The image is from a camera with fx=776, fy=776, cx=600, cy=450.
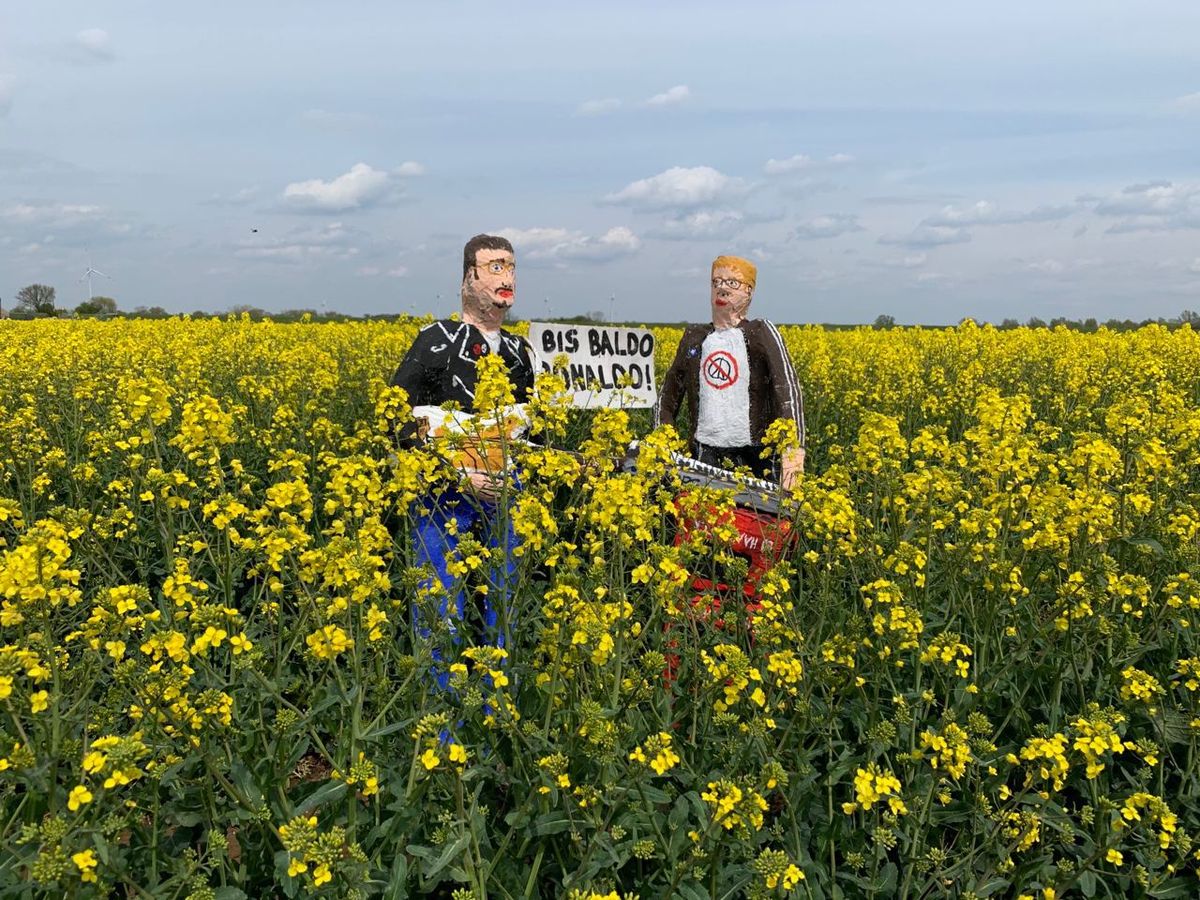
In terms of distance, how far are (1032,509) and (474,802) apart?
2480 millimetres

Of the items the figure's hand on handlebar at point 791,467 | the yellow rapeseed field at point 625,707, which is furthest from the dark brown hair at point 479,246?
the figure's hand on handlebar at point 791,467

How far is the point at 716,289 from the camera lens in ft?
15.3

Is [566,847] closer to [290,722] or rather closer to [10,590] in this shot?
[290,722]

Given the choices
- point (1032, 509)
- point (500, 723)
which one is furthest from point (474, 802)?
point (1032, 509)

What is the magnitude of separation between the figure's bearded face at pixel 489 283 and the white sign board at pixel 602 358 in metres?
0.31

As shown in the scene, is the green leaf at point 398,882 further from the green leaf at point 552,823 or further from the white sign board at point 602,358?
the white sign board at point 602,358

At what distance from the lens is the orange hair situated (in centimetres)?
463

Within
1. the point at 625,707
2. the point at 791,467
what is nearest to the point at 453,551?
the point at 625,707

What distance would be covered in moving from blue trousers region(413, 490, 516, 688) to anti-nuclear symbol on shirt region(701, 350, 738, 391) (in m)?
1.68

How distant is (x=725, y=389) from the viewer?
4.64 metres

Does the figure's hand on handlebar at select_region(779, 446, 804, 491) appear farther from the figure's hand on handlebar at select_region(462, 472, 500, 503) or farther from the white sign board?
the figure's hand on handlebar at select_region(462, 472, 500, 503)

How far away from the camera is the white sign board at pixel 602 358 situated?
4.50 meters

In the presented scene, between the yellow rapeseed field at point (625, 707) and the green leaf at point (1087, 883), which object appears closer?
the yellow rapeseed field at point (625, 707)

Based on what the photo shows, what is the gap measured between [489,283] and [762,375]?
1670mm
